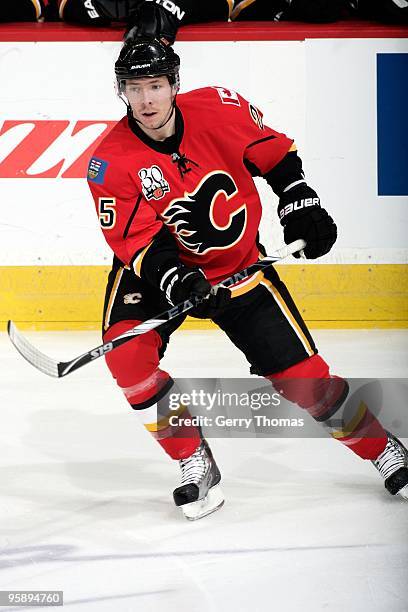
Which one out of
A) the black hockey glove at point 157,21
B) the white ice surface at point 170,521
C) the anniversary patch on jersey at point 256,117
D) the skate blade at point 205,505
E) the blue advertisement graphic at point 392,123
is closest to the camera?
the white ice surface at point 170,521

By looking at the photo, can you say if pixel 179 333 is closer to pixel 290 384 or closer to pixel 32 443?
pixel 32 443

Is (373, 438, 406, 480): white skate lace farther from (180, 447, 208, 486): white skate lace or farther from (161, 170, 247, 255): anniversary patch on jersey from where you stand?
(161, 170, 247, 255): anniversary patch on jersey

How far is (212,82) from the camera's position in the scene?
371 centimetres

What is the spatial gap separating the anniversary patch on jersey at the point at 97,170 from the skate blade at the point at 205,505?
0.70 meters

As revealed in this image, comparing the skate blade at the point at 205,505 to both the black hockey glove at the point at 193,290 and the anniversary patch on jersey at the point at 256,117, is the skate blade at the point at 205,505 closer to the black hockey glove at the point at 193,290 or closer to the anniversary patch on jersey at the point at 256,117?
the black hockey glove at the point at 193,290

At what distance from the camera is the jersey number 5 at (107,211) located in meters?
2.29

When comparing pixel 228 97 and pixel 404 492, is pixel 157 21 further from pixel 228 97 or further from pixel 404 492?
pixel 404 492

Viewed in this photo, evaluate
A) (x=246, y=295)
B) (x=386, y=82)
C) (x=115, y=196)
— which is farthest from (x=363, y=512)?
(x=386, y=82)

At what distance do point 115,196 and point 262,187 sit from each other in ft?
5.05

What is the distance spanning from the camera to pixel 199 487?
2.26 m

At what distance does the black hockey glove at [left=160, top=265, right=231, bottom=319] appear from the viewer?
6.93 feet

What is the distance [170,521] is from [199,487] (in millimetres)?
94

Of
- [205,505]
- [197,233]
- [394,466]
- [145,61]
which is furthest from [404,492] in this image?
[145,61]

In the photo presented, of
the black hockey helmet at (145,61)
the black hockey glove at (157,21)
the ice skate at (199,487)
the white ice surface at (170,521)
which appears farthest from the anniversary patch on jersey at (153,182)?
the black hockey glove at (157,21)
